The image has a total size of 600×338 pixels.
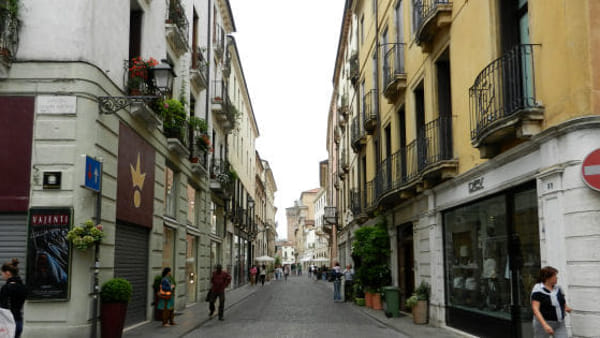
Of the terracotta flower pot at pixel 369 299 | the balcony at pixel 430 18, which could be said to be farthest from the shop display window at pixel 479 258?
the terracotta flower pot at pixel 369 299

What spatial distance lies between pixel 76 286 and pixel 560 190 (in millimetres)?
8196

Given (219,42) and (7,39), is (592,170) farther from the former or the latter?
(219,42)

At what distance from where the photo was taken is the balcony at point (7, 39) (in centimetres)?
1062

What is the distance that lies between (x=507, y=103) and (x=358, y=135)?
57.7 feet

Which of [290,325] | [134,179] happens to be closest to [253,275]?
[290,325]

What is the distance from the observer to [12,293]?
8.73 meters

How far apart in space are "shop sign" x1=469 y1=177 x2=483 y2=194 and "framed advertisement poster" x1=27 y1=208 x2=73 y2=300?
775 centimetres

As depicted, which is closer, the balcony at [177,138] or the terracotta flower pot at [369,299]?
the balcony at [177,138]

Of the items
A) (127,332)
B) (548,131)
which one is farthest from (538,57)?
(127,332)

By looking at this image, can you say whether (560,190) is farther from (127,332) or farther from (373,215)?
(373,215)

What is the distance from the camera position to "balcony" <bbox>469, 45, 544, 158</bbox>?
28.9 ft

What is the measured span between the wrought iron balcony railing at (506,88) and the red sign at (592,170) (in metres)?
1.29

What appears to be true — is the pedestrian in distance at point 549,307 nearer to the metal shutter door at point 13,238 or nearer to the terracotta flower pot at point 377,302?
the metal shutter door at point 13,238

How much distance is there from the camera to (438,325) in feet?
47.3
